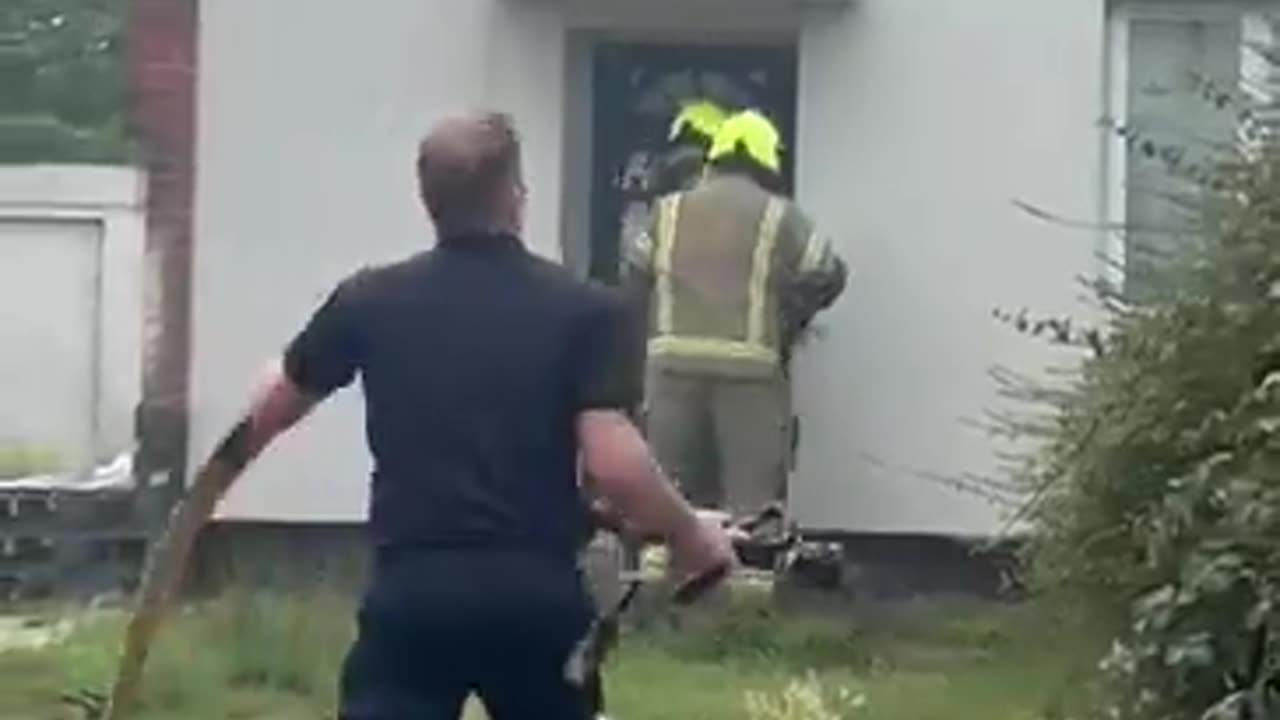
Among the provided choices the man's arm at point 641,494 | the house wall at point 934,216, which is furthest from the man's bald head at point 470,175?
the house wall at point 934,216

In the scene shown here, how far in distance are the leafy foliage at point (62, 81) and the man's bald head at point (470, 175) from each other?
8857 mm

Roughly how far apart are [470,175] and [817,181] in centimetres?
705

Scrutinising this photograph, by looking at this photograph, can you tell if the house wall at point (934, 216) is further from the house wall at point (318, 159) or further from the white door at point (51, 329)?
the white door at point (51, 329)

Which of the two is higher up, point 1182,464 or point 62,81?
point 62,81

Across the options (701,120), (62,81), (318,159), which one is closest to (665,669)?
(701,120)

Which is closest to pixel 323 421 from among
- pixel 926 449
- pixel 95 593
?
pixel 95 593

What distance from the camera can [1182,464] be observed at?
6.96 metres

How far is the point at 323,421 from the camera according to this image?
14.2 meters

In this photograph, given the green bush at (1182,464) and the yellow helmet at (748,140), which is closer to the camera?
the green bush at (1182,464)

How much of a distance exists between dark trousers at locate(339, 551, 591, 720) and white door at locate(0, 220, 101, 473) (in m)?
8.60

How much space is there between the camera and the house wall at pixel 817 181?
1357 cm

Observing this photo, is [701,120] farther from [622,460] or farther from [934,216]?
[622,460]

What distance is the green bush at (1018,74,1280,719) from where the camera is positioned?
254 inches

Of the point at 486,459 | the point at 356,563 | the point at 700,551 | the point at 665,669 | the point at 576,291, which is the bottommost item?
the point at 665,669
